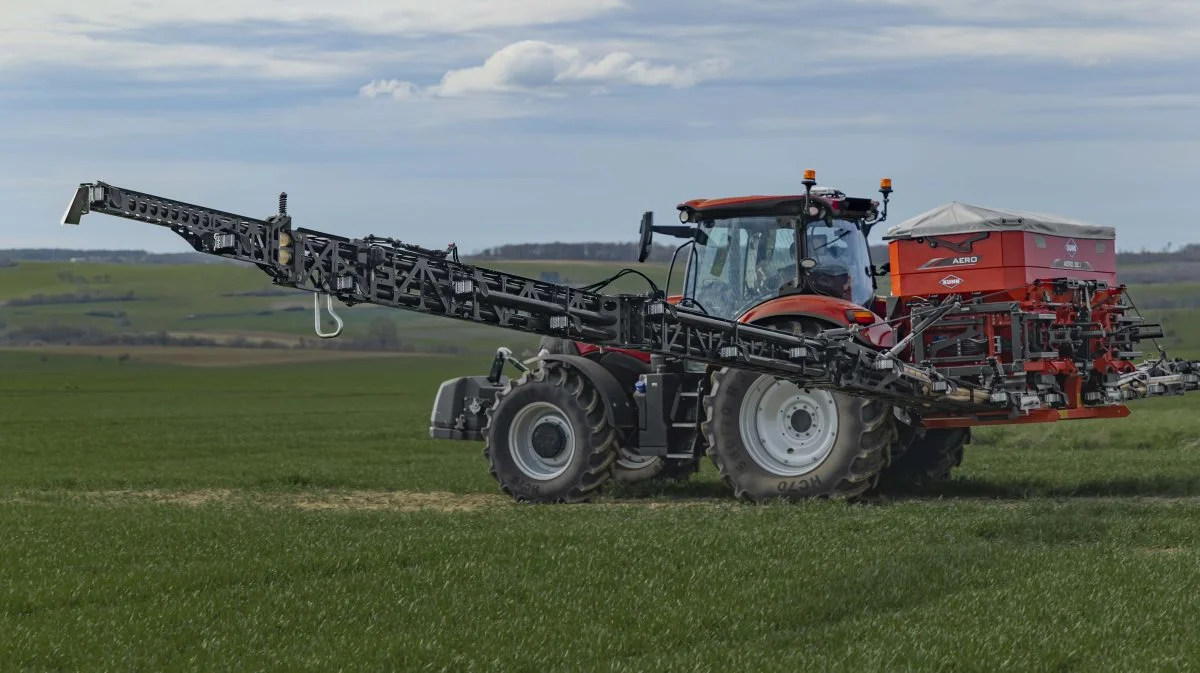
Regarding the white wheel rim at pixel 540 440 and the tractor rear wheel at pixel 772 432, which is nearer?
the tractor rear wheel at pixel 772 432

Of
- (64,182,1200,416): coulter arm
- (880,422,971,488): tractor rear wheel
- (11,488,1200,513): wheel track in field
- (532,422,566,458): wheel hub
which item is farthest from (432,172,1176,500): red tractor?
(11,488,1200,513): wheel track in field

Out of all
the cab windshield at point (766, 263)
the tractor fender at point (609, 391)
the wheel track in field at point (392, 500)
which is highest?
the cab windshield at point (766, 263)

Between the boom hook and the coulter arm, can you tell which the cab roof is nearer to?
the coulter arm

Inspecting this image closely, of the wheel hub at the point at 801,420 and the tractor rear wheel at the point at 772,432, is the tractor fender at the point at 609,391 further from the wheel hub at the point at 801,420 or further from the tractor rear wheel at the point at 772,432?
the wheel hub at the point at 801,420

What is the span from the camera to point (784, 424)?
17875 mm

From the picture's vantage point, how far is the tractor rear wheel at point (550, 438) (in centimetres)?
1873

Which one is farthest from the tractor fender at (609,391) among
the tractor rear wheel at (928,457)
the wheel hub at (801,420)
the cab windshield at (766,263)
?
the tractor rear wheel at (928,457)

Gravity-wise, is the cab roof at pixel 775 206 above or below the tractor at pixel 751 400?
above

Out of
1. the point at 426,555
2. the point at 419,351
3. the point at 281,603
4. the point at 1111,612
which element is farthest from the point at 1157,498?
the point at 419,351

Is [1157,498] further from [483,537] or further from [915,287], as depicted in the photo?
[483,537]

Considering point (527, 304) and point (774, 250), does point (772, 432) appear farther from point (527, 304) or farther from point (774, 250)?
point (527, 304)

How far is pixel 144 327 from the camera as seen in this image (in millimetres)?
113188

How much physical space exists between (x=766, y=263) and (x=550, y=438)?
331 cm

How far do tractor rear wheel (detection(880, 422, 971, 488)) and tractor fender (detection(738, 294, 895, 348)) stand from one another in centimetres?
231
